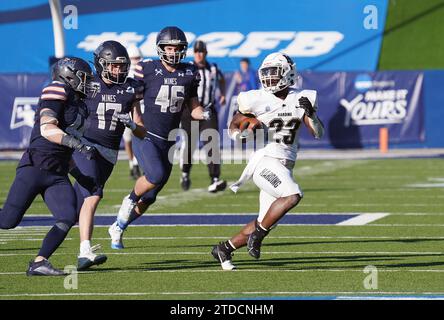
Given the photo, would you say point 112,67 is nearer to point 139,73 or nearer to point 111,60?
point 111,60

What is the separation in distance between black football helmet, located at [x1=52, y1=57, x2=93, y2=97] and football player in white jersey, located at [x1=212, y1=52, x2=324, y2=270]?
47.0 inches

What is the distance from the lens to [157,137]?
986 centimetres

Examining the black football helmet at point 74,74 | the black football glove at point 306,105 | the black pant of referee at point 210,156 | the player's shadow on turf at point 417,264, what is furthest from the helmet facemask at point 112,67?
the black pant of referee at point 210,156

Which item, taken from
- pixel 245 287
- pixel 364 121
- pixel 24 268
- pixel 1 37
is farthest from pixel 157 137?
pixel 1 37

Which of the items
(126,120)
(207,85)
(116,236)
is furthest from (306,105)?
(207,85)

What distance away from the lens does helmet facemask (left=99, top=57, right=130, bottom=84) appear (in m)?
8.88

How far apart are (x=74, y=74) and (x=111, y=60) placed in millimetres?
964

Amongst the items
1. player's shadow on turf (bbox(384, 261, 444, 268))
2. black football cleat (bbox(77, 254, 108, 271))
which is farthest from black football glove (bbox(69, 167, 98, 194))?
player's shadow on turf (bbox(384, 261, 444, 268))

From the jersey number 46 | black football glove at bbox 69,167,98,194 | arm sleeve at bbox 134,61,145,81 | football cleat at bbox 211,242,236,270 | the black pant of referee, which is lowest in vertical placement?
the black pant of referee

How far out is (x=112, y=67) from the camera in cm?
892

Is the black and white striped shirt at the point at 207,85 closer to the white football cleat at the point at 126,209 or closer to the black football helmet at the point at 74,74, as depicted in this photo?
the white football cleat at the point at 126,209

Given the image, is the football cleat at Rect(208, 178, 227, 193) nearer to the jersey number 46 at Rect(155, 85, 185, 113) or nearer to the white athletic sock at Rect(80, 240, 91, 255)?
the jersey number 46 at Rect(155, 85, 185, 113)

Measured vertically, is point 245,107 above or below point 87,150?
above

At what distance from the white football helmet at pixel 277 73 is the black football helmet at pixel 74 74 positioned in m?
1.34
